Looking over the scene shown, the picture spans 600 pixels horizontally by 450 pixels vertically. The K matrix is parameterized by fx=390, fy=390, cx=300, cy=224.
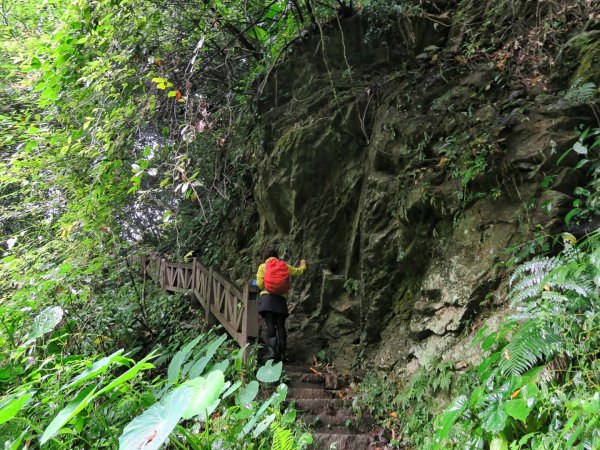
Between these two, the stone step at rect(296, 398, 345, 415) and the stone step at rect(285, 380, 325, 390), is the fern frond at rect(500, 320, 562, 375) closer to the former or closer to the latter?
the stone step at rect(296, 398, 345, 415)

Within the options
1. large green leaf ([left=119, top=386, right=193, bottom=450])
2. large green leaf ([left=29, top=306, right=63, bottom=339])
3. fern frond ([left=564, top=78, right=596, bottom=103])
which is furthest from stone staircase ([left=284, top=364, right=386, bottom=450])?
fern frond ([left=564, top=78, right=596, bottom=103])

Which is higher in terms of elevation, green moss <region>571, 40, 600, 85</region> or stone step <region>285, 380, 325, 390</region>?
green moss <region>571, 40, 600, 85</region>

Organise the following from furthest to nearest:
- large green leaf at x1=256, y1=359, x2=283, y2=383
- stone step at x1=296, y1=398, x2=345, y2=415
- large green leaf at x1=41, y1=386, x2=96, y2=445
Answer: stone step at x1=296, y1=398, x2=345, y2=415, large green leaf at x1=256, y1=359, x2=283, y2=383, large green leaf at x1=41, y1=386, x2=96, y2=445

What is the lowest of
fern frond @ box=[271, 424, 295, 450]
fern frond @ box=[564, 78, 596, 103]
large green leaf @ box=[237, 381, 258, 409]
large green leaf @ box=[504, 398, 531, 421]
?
large green leaf @ box=[237, 381, 258, 409]

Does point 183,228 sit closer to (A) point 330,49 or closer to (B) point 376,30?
(A) point 330,49

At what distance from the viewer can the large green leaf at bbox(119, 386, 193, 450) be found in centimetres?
145

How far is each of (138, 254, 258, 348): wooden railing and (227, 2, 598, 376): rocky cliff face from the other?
1.20 meters

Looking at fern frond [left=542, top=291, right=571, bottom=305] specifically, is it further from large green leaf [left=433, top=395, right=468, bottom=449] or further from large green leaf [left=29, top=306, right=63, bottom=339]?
large green leaf [left=29, top=306, right=63, bottom=339]

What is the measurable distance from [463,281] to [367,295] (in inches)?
63.8

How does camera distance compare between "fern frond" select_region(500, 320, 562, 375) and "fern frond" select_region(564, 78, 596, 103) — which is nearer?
"fern frond" select_region(500, 320, 562, 375)

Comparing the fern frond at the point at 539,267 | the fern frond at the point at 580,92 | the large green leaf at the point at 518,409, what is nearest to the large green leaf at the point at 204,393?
the large green leaf at the point at 518,409

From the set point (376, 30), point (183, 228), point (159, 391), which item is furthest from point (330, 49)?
point (159, 391)

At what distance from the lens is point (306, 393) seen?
497cm

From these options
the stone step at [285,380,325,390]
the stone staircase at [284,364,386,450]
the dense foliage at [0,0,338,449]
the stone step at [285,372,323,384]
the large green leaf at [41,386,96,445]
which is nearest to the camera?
the large green leaf at [41,386,96,445]
